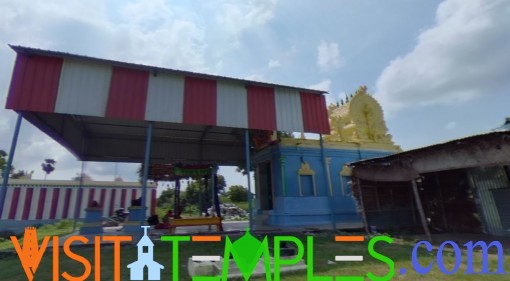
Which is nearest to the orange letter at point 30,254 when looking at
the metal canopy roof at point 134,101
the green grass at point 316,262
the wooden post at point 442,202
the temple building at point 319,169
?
the green grass at point 316,262

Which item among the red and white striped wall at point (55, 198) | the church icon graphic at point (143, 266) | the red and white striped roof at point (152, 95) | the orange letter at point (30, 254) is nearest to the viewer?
the church icon graphic at point (143, 266)

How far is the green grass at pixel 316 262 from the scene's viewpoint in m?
4.64

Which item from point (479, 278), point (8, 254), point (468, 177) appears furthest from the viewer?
point (468, 177)

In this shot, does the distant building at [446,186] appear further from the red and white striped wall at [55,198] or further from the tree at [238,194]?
the tree at [238,194]

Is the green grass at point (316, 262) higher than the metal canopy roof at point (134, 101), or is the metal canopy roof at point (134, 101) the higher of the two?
the metal canopy roof at point (134, 101)

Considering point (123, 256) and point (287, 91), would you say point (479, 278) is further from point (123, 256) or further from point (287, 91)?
point (287, 91)

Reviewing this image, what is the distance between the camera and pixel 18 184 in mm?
18484

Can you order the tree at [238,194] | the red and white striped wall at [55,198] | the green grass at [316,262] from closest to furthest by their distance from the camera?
the green grass at [316,262] → the red and white striped wall at [55,198] → the tree at [238,194]

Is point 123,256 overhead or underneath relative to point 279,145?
underneath

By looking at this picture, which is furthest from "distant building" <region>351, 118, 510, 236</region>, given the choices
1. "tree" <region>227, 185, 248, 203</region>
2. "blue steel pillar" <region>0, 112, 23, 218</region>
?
"tree" <region>227, 185, 248, 203</region>

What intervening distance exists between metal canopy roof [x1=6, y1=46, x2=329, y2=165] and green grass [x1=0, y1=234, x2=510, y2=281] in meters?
4.02

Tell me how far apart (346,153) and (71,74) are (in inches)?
480

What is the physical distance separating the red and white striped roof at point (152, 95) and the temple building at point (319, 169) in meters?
2.01

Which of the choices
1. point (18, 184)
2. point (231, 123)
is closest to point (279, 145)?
point (231, 123)
